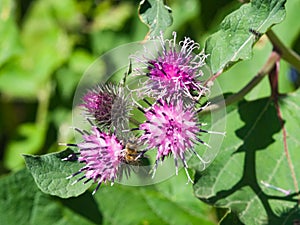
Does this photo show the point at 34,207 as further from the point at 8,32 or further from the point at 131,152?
the point at 8,32

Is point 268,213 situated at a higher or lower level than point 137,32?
lower

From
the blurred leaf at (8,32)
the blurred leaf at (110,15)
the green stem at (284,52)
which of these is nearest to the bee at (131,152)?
the green stem at (284,52)

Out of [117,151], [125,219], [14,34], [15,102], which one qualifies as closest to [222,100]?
[117,151]

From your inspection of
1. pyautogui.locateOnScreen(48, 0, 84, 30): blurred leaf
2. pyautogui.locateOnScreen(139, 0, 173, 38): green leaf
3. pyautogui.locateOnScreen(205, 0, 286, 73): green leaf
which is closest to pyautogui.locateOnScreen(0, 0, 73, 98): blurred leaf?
pyautogui.locateOnScreen(48, 0, 84, 30): blurred leaf

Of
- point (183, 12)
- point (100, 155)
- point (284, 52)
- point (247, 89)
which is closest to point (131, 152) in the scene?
point (100, 155)

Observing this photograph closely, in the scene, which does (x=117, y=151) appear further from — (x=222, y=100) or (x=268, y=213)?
(x=268, y=213)

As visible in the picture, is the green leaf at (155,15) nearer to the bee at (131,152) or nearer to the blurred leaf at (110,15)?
the bee at (131,152)
